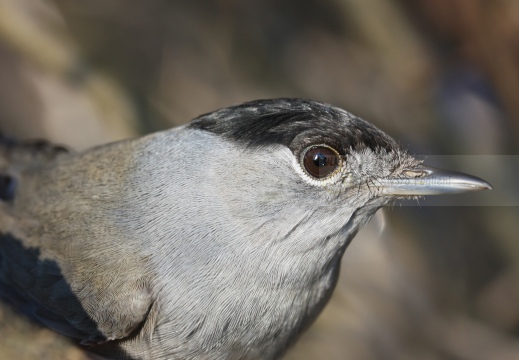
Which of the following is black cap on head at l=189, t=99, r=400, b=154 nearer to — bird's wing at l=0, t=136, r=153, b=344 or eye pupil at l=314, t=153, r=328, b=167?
eye pupil at l=314, t=153, r=328, b=167

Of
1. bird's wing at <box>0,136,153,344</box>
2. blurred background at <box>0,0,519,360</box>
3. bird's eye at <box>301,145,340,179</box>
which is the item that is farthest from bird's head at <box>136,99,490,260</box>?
blurred background at <box>0,0,519,360</box>

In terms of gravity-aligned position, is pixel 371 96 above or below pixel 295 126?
above

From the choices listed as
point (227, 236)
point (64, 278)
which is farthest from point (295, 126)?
point (64, 278)

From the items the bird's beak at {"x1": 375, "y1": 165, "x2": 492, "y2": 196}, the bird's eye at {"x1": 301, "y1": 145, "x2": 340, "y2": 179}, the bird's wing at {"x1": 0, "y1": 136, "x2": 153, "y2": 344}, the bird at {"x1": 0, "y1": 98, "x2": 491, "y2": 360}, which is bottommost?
the bird's wing at {"x1": 0, "y1": 136, "x2": 153, "y2": 344}

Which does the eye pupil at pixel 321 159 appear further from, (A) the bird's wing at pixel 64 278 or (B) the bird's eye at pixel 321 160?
(A) the bird's wing at pixel 64 278

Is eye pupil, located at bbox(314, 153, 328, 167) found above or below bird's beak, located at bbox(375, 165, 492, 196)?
below

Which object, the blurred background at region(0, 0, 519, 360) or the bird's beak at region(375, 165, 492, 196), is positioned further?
the blurred background at region(0, 0, 519, 360)

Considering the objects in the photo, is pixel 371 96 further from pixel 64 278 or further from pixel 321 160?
pixel 64 278

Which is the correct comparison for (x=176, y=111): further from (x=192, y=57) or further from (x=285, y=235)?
(x=285, y=235)
